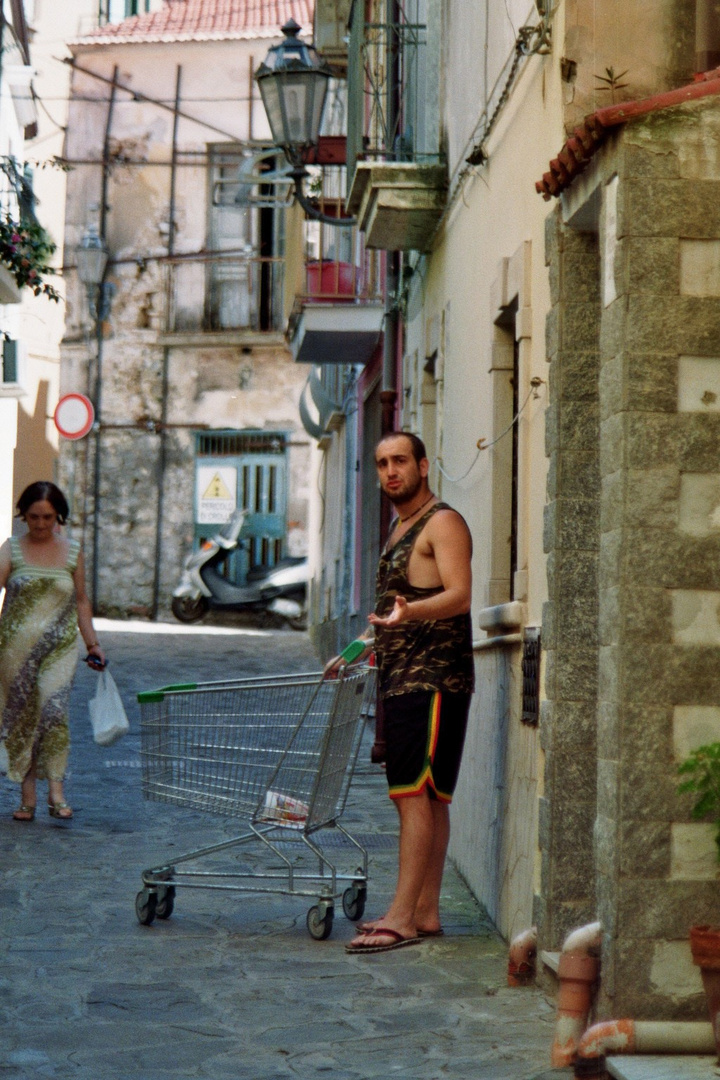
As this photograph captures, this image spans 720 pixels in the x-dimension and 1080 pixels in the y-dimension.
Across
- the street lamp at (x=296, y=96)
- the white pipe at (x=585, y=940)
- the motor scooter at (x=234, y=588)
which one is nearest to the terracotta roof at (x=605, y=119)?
the white pipe at (x=585, y=940)

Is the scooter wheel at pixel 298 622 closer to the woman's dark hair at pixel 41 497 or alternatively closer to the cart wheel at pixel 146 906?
the woman's dark hair at pixel 41 497

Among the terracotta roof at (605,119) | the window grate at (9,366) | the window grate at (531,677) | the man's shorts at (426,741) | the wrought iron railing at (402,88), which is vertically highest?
the wrought iron railing at (402,88)

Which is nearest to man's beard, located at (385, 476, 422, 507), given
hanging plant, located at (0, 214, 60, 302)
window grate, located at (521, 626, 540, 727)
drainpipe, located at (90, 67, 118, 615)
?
window grate, located at (521, 626, 540, 727)

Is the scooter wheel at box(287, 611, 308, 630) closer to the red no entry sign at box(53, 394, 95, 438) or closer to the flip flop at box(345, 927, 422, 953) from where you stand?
Answer: the red no entry sign at box(53, 394, 95, 438)

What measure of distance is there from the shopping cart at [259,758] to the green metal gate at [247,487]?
74.1ft

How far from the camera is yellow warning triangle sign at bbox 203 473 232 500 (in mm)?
30734

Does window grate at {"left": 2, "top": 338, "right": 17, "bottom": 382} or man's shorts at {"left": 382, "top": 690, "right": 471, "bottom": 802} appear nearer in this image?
man's shorts at {"left": 382, "top": 690, "right": 471, "bottom": 802}

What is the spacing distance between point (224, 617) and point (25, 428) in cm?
559

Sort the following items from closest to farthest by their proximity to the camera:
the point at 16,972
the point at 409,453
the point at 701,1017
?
1. the point at 701,1017
2. the point at 16,972
3. the point at 409,453

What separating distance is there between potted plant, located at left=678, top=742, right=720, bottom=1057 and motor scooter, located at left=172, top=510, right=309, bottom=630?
24.0 metres

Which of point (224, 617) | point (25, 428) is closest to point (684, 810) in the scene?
point (224, 617)

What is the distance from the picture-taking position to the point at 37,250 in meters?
14.0

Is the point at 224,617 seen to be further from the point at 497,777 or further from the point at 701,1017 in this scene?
the point at 701,1017

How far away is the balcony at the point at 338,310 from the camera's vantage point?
16.6 meters
